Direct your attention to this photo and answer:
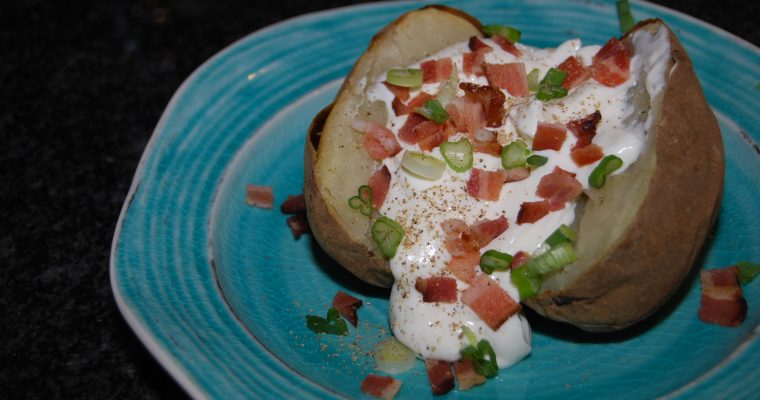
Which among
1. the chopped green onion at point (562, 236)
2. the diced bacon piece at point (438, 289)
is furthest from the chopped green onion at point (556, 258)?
the diced bacon piece at point (438, 289)

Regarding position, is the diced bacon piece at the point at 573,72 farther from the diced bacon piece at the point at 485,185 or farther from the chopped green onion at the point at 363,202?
the chopped green onion at the point at 363,202

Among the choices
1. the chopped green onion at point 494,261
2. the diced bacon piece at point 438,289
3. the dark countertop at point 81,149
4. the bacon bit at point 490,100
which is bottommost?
the dark countertop at point 81,149

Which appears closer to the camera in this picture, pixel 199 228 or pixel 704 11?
pixel 199 228

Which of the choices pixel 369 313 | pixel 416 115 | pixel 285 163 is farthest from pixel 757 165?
pixel 285 163

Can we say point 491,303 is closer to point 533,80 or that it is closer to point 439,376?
point 439,376

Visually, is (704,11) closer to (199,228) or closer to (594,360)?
(594,360)

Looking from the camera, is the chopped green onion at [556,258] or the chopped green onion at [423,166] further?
the chopped green onion at [423,166]

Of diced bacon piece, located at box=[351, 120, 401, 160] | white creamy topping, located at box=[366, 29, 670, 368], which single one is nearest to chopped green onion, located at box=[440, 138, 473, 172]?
white creamy topping, located at box=[366, 29, 670, 368]

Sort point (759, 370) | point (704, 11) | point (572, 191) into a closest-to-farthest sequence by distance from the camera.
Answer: point (759, 370) < point (572, 191) < point (704, 11)
